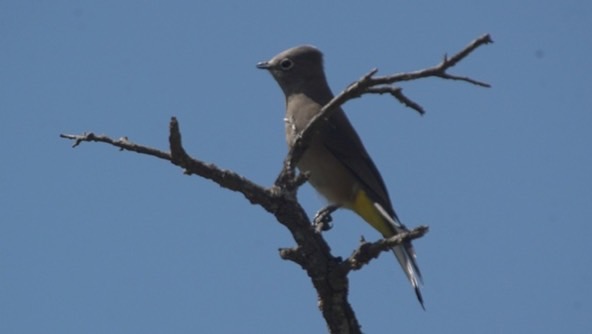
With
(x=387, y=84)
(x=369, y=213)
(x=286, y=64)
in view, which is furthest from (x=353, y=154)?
(x=387, y=84)

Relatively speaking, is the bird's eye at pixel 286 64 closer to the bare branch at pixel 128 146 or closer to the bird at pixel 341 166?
the bird at pixel 341 166

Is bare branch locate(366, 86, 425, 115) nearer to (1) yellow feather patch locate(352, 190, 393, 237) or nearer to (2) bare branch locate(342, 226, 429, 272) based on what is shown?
(2) bare branch locate(342, 226, 429, 272)

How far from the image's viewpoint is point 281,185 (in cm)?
511

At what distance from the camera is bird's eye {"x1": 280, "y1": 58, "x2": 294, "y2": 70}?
351 inches

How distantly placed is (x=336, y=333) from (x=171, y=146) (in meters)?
1.37

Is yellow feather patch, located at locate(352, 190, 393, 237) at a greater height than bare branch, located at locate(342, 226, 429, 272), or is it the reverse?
yellow feather patch, located at locate(352, 190, 393, 237)

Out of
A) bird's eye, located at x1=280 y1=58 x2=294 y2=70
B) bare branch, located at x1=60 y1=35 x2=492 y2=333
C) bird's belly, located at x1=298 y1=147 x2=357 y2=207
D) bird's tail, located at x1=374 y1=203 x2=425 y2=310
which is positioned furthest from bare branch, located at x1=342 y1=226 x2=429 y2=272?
bird's eye, located at x1=280 y1=58 x2=294 y2=70

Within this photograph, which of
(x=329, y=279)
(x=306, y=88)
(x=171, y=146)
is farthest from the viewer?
(x=306, y=88)

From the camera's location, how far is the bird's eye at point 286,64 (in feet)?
29.2

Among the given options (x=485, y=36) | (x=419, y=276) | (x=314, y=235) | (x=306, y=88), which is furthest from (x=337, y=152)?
(x=485, y=36)

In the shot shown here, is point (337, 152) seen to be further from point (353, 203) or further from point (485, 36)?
point (485, 36)

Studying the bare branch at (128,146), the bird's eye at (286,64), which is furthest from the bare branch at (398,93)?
the bird's eye at (286,64)

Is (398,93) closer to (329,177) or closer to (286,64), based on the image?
(329,177)

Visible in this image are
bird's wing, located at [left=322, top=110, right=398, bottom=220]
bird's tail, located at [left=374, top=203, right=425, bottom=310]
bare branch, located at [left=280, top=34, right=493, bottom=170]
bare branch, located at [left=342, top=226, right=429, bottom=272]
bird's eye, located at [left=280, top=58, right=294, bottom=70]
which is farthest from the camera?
bird's eye, located at [left=280, top=58, right=294, bottom=70]
